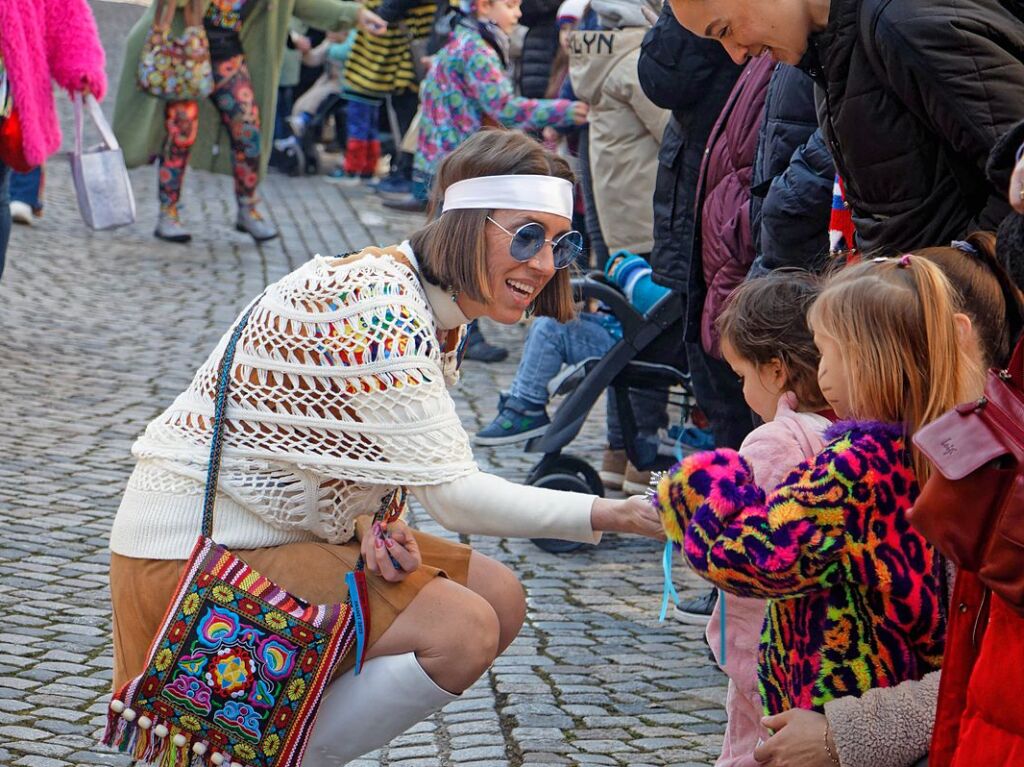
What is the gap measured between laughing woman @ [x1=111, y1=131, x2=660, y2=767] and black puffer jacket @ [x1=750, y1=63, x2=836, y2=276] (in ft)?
2.67

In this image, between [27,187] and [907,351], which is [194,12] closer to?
[27,187]

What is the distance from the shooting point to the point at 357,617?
3.12 m

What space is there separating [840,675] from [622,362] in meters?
3.26

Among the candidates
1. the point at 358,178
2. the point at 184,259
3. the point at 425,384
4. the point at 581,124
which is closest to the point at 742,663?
the point at 425,384

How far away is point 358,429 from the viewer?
3111mm

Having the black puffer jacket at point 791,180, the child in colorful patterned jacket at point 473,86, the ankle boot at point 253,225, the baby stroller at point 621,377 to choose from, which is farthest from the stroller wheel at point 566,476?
the ankle boot at point 253,225

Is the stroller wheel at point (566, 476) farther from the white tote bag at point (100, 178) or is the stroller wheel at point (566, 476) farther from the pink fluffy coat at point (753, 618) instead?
the white tote bag at point (100, 178)

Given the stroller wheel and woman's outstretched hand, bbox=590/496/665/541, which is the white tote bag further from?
woman's outstretched hand, bbox=590/496/665/541

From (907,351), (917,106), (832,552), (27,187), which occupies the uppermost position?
(917,106)

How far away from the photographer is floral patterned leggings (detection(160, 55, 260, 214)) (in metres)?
10.4

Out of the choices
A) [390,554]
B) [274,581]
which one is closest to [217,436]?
[274,581]

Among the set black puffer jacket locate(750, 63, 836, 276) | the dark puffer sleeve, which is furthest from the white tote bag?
the dark puffer sleeve

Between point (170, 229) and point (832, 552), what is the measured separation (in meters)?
9.48

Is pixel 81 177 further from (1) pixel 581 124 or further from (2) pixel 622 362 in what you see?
(2) pixel 622 362
